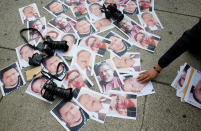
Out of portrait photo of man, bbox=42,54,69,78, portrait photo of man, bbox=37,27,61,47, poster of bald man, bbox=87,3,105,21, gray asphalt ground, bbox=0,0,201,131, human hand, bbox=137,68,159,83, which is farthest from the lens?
poster of bald man, bbox=87,3,105,21

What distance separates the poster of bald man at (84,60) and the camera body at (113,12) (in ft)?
1.83

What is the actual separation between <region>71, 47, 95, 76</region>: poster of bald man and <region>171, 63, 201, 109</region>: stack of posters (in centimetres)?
90

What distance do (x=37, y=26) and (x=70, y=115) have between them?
4.07ft

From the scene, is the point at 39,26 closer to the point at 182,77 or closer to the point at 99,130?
the point at 99,130

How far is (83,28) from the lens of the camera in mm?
1886

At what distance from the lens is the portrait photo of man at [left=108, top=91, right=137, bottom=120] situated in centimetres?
142

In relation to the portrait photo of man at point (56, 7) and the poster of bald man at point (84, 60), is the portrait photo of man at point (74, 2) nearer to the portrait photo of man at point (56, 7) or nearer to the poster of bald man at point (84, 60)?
the portrait photo of man at point (56, 7)

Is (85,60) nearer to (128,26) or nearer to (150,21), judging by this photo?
(128,26)

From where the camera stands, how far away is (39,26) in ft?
6.33

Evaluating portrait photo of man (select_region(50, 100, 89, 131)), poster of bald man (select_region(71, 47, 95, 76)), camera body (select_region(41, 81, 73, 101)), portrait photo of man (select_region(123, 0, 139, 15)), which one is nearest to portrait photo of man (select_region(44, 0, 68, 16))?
poster of bald man (select_region(71, 47, 95, 76))

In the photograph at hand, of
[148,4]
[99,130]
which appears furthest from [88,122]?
[148,4]

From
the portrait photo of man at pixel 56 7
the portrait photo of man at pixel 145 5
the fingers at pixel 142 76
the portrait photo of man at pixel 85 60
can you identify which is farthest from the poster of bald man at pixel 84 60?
the portrait photo of man at pixel 145 5

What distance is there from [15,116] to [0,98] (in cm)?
27

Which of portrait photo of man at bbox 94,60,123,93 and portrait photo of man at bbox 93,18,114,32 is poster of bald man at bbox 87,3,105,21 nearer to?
portrait photo of man at bbox 93,18,114,32
